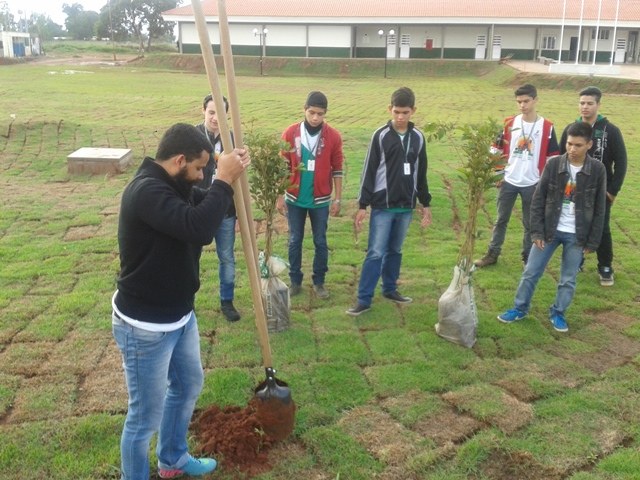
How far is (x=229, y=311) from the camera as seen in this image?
5.00m

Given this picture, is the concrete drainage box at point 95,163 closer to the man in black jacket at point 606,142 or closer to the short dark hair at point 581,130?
the man in black jacket at point 606,142

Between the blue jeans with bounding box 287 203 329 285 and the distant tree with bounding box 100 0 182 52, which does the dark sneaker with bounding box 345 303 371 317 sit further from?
the distant tree with bounding box 100 0 182 52

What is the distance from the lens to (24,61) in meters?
49.1

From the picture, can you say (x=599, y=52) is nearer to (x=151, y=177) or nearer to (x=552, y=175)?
(x=552, y=175)

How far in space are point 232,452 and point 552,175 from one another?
3109 millimetres

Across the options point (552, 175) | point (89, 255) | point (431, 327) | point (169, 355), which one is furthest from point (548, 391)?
point (89, 255)

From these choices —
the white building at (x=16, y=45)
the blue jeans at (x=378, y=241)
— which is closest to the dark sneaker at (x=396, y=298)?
the blue jeans at (x=378, y=241)

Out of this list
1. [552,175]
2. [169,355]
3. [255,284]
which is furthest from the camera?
[552,175]

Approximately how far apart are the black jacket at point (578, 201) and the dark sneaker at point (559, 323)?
60 centimetres

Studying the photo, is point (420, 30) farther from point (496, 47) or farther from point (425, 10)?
point (496, 47)

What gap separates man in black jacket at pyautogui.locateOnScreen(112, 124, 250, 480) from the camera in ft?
8.20

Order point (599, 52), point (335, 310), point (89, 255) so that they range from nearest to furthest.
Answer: point (335, 310), point (89, 255), point (599, 52)

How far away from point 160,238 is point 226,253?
2.37 meters

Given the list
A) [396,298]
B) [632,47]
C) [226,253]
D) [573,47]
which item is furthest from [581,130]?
[632,47]
